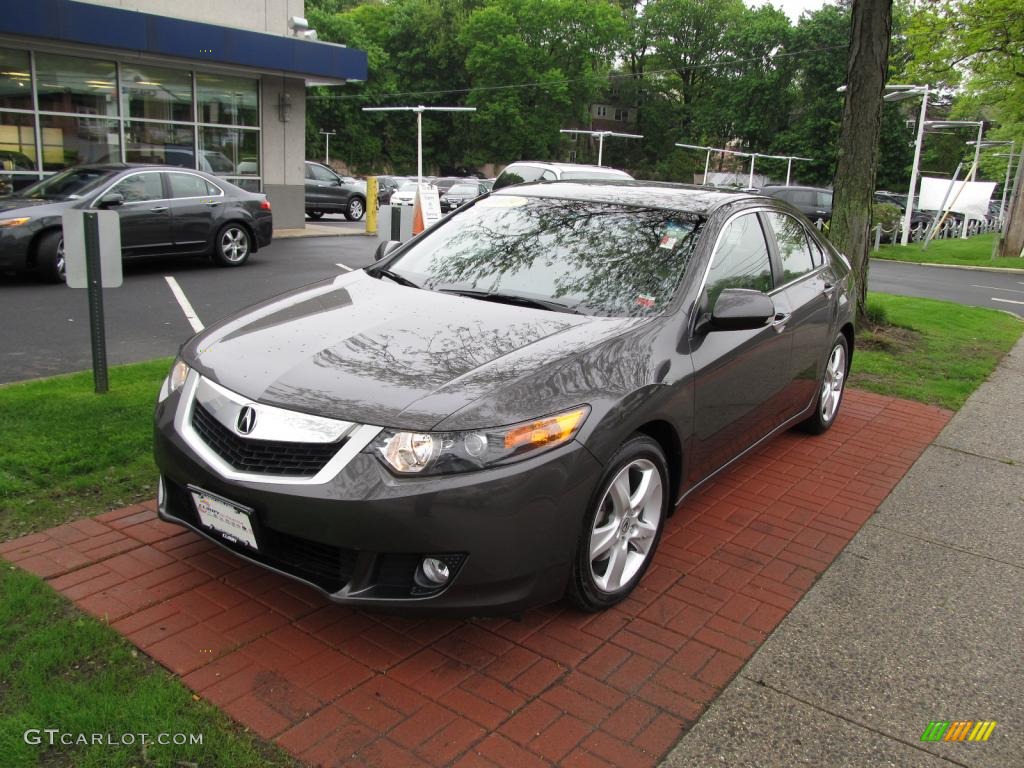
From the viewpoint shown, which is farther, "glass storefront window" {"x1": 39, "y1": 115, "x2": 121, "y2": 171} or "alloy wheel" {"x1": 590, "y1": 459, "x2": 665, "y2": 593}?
"glass storefront window" {"x1": 39, "y1": 115, "x2": 121, "y2": 171}

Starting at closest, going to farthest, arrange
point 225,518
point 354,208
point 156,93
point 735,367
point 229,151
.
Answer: point 225,518 < point 735,367 < point 156,93 < point 229,151 < point 354,208

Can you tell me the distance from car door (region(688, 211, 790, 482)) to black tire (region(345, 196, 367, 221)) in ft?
71.8

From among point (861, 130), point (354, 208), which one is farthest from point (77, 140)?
point (861, 130)

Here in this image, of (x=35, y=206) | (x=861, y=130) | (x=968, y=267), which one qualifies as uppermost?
(x=861, y=130)

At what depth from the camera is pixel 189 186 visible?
39.3 feet

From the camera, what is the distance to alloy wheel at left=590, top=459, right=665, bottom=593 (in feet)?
11.0

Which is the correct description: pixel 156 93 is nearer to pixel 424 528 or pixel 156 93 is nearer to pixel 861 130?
pixel 861 130

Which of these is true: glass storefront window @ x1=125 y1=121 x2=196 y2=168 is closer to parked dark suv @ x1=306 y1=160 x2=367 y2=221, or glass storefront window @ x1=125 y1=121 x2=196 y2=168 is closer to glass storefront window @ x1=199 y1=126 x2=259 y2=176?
glass storefront window @ x1=199 y1=126 x2=259 y2=176

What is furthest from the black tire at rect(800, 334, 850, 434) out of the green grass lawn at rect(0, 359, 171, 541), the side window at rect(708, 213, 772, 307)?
the green grass lawn at rect(0, 359, 171, 541)

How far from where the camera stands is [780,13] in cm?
7588

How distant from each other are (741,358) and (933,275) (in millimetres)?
18062

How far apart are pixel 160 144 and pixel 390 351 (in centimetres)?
1555

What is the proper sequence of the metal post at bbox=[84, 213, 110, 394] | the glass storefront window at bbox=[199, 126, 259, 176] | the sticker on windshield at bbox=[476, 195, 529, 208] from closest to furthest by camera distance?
1. the sticker on windshield at bbox=[476, 195, 529, 208]
2. the metal post at bbox=[84, 213, 110, 394]
3. the glass storefront window at bbox=[199, 126, 259, 176]

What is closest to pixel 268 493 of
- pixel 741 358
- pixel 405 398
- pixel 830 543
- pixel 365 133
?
pixel 405 398
